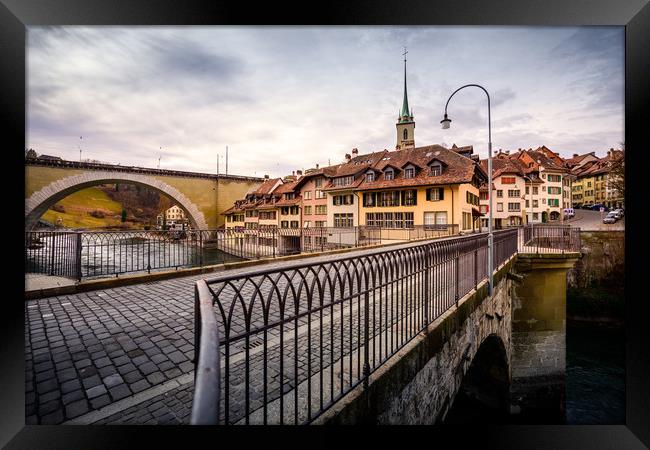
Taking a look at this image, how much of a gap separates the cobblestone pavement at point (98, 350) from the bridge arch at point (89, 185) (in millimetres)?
20027

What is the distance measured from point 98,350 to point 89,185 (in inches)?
1133

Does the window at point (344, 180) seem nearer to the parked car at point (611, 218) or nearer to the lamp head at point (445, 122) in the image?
the parked car at point (611, 218)

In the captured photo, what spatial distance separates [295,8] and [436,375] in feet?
13.1

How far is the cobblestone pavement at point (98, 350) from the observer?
1967mm

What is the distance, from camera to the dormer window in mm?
20141

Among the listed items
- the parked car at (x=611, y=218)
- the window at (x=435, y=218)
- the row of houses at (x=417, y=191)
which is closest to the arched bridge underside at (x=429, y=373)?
the row of houses at (x=417, y=191)

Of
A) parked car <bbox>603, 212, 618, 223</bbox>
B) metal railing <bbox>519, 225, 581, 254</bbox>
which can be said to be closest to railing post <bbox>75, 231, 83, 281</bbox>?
metal railing <bbox>519, 225, 581, 254</bbox>

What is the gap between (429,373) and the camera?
2848mm

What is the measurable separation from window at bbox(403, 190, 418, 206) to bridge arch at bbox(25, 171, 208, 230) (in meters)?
23.0

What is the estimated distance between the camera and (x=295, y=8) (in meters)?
2.66

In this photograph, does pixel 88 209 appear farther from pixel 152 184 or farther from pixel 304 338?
pixel 304 338

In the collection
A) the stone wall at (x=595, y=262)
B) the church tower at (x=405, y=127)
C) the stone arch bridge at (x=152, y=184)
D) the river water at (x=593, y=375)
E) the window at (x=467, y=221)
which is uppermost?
the church tower at (x=405, y=127)
